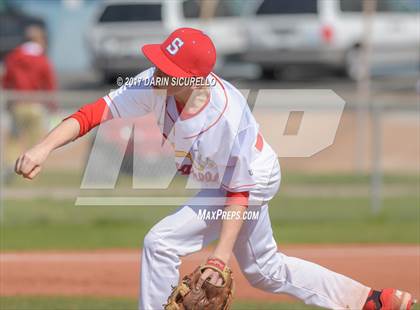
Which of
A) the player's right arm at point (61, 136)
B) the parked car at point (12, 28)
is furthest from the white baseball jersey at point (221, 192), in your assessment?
the parked car at point (12, 28)

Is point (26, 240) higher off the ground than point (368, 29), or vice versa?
point (368, 29)

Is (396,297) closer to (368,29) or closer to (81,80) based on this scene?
(368,29)

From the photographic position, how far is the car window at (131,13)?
83.4 ft

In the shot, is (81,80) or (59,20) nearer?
(81,80)

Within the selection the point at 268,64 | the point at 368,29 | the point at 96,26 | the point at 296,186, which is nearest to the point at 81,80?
the point at 96,26

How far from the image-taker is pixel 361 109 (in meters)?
14.0

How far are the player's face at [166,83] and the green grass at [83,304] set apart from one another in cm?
256

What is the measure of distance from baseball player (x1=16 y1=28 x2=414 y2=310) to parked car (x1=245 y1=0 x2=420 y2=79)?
1651 centimetres

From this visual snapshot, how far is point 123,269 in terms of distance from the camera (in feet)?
33.6

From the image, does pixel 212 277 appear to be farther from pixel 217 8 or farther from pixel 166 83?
pixel 217 8

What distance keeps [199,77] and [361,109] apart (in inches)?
330

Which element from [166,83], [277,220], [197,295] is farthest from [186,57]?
[277,220]

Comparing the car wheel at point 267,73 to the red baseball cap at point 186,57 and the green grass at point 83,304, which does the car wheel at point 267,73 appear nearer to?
the green grass at point 83,304

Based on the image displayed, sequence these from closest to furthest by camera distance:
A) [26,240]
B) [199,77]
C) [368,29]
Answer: [199,77] → [26,240] → [368,29]
